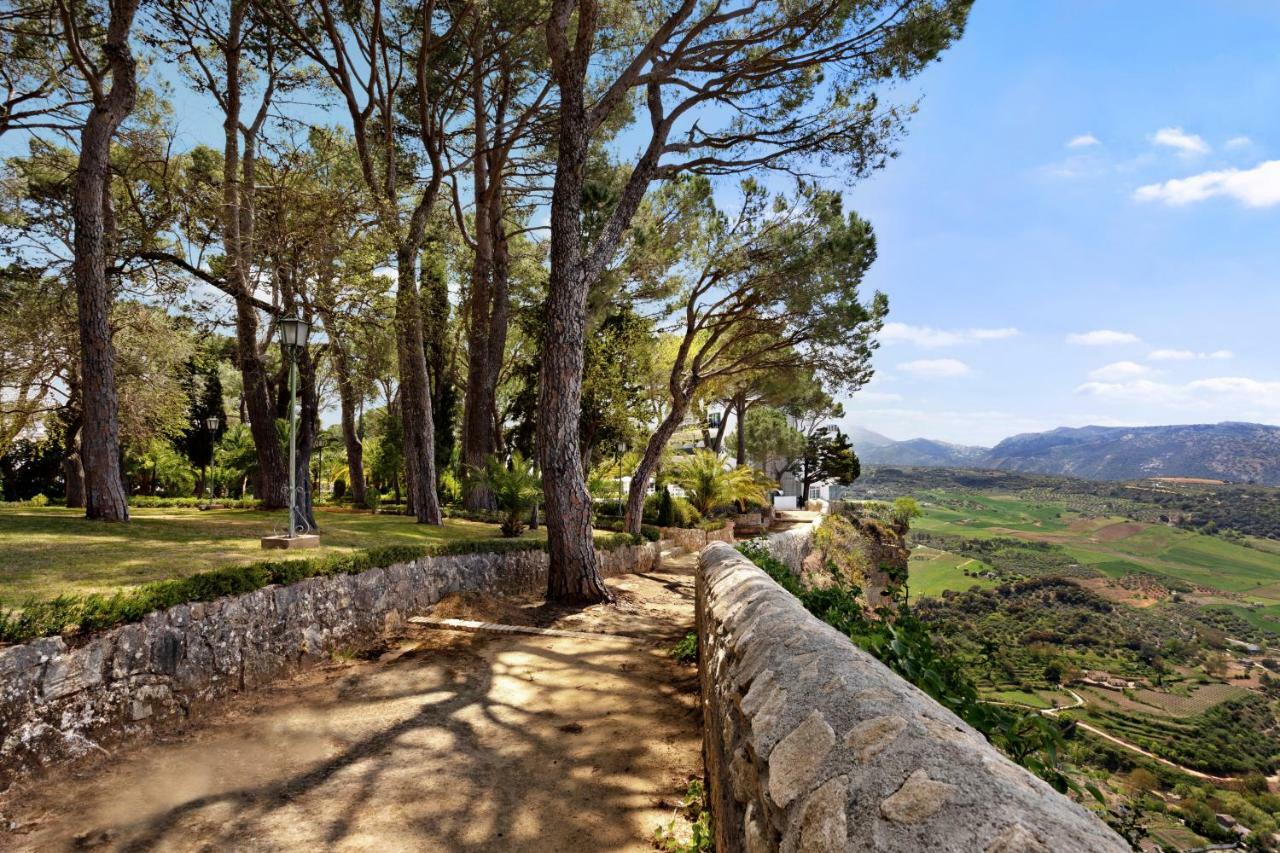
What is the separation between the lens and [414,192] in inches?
664

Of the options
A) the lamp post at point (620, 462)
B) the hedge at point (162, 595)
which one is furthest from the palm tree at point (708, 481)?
the hedge at point (162, 595)

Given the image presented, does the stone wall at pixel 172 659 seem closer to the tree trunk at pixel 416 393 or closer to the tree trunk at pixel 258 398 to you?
the tree trunk at pixel 416 393

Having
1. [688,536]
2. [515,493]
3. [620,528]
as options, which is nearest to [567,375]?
[515,493]

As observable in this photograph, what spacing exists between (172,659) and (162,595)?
0.47 meters

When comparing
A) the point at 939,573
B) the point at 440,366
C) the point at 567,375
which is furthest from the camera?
the point at 939,573

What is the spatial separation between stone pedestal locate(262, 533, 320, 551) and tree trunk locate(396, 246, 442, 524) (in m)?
5.31

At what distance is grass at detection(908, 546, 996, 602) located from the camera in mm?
52219

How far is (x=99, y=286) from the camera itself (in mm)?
9023

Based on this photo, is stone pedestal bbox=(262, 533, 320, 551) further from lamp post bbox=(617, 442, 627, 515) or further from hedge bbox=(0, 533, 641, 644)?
lamp post bbox=(617, 442, 627, 515)

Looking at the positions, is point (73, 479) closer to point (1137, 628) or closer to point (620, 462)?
point (620, 462)

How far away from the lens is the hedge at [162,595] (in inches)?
151

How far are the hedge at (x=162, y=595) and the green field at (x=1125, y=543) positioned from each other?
54.0 m

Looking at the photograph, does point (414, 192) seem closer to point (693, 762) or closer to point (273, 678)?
point (273, 678)

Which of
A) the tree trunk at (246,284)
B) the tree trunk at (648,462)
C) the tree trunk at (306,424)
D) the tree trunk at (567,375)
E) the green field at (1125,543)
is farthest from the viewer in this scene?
the green field at (1125,543)
